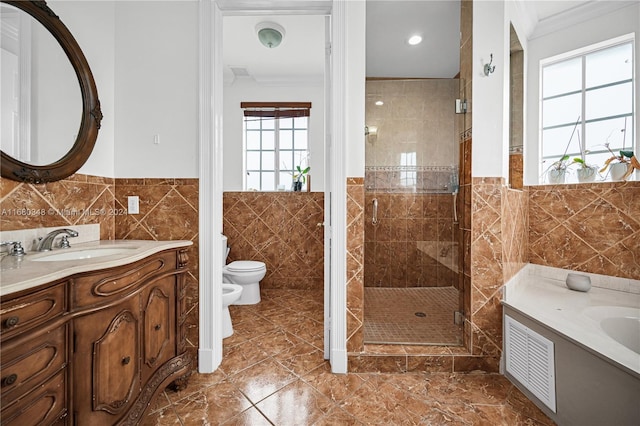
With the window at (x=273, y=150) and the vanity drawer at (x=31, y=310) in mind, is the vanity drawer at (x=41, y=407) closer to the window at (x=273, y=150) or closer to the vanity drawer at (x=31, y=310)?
the vanity drawer at (x=31, y=310)

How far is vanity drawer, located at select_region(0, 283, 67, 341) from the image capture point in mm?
750

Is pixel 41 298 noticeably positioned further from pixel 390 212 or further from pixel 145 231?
pixel 390 212

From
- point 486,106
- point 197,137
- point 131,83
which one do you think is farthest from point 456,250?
point 131,83

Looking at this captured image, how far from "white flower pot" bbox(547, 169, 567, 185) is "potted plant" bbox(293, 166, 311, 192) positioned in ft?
7.82

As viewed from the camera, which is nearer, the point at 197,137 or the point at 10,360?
the point at 10,360

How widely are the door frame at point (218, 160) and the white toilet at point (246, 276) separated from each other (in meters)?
0.90

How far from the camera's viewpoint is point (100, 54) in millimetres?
1674

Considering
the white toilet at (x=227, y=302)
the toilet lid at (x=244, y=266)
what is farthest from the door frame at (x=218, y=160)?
the toilet lid at (x=244, y=266)

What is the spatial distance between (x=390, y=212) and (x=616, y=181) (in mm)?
1596

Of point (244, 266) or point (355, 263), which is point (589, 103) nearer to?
point (355, 263)

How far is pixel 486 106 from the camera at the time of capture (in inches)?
69.1

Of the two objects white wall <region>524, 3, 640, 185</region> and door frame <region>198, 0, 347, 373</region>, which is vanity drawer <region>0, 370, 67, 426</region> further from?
white wall <region>524, 3, 640, 185</region>

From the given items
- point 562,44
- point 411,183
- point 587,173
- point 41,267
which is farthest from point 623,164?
point 41,267

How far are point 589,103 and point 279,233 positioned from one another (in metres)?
3.15
